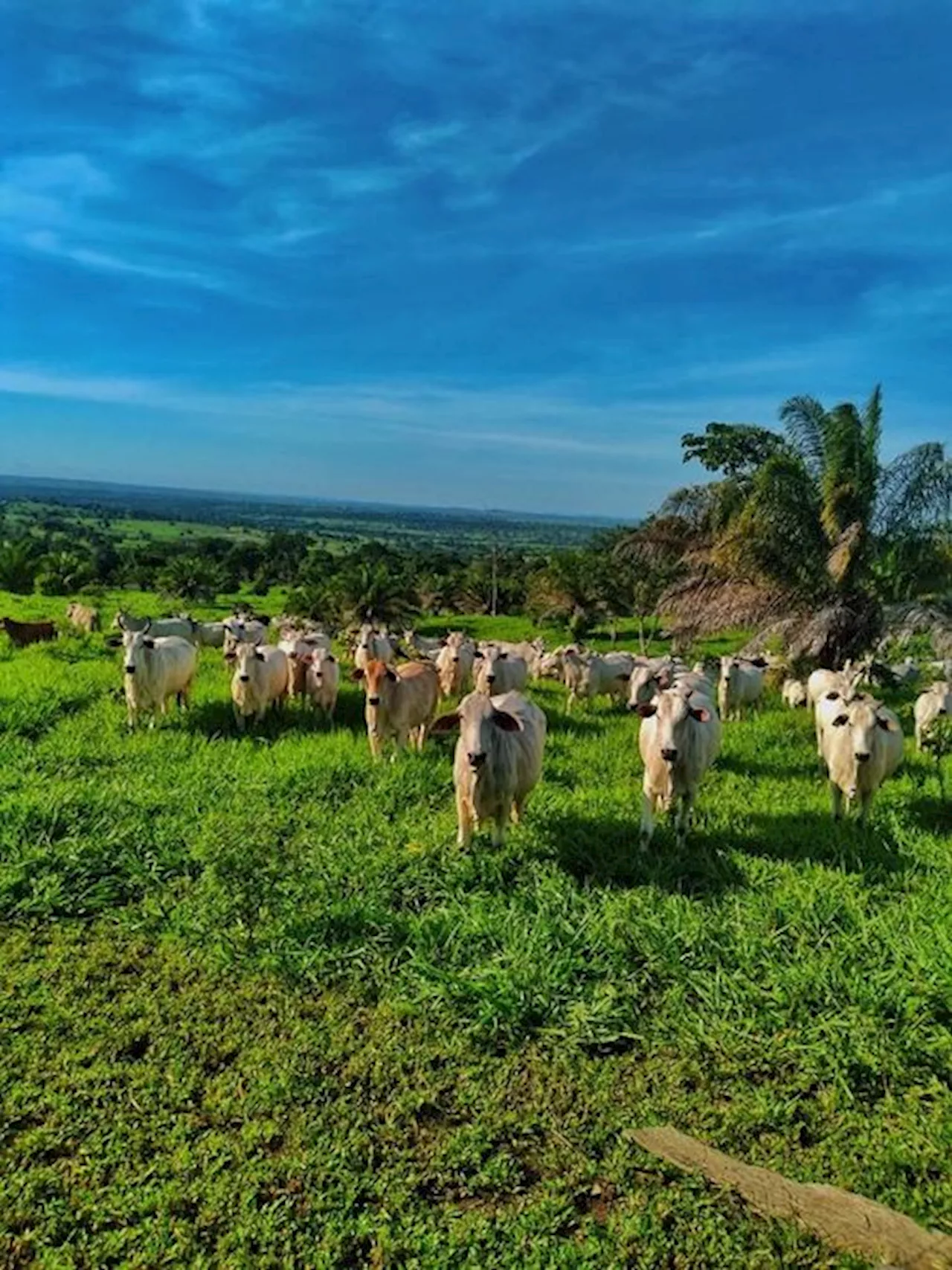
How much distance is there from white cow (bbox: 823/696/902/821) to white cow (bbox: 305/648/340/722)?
23.1ft

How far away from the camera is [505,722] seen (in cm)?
756

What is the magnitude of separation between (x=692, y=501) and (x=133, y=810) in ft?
52.9

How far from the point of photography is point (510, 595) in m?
51.2

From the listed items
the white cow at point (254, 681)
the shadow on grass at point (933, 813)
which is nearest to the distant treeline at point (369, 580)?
the white cow at point (254, 681)

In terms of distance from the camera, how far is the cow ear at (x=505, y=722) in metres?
7.55

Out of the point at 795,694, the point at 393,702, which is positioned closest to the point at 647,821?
the point at 393,702

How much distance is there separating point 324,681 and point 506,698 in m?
4.93

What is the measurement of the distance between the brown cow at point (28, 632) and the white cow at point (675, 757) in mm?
16844

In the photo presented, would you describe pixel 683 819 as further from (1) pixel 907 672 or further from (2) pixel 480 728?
(1) pixel 907 672

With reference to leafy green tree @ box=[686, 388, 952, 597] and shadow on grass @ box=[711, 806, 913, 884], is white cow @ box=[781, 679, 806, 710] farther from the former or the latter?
shadow on grass @ box=[711, 806, 913, 884]

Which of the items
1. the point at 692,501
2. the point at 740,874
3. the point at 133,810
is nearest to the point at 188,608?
the point at 692,501

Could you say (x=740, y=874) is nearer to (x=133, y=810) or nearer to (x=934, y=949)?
(x=934, y=949)

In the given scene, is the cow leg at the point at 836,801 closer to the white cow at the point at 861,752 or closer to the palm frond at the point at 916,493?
the white cow at the point at 861,752

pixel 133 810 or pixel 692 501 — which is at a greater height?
pixel 692 501
